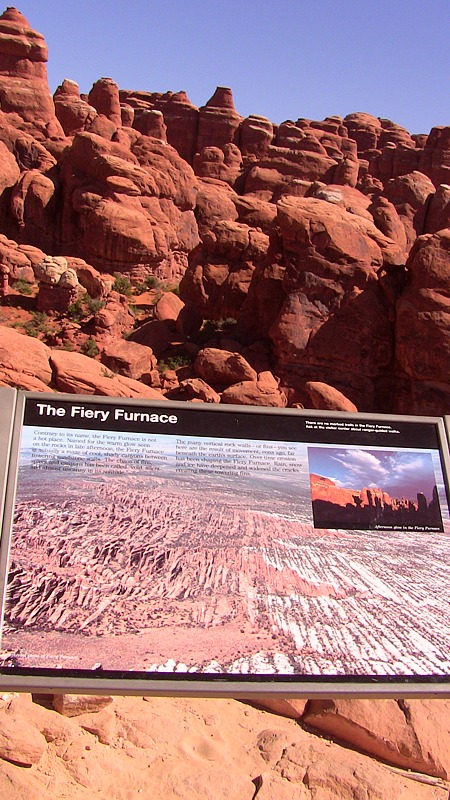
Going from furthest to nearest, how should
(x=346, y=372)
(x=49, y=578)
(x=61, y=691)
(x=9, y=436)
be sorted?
1. (x=346, y=372)
2. (x=9, y=436)
3. (x=49, y=578)
4. (x=61, y=691)

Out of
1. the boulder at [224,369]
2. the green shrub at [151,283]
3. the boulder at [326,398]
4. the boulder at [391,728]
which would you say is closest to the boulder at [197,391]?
the boulder at [224,369]

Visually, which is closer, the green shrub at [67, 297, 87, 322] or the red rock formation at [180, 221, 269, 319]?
the red rock formation at [180, 221, 269, 319]

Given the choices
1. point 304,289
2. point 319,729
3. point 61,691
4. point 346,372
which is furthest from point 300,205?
point 61,691

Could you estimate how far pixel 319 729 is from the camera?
13.4 ft

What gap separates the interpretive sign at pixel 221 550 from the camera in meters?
2.75

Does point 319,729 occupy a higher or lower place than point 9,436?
lower

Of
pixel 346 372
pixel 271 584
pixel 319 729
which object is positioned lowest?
pixel 319 729

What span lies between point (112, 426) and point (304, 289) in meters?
13.4

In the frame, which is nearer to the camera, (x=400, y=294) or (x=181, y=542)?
(x=181, y=542)

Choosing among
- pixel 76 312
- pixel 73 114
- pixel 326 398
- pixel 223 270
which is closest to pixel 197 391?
pixel 326 398

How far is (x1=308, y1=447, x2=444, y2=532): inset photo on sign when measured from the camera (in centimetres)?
319

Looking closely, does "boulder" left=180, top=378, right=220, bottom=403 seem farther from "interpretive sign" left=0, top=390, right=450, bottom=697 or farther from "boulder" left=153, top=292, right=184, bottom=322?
"interpretive sign" left=0, top=390, right=450, bottom=697

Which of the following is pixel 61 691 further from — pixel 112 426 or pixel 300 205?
pixel 300 205

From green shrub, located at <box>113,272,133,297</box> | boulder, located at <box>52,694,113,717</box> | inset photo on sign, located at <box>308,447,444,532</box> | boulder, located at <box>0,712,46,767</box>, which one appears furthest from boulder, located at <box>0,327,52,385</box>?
green shrub, located at <box>113,272,133,297</box>
